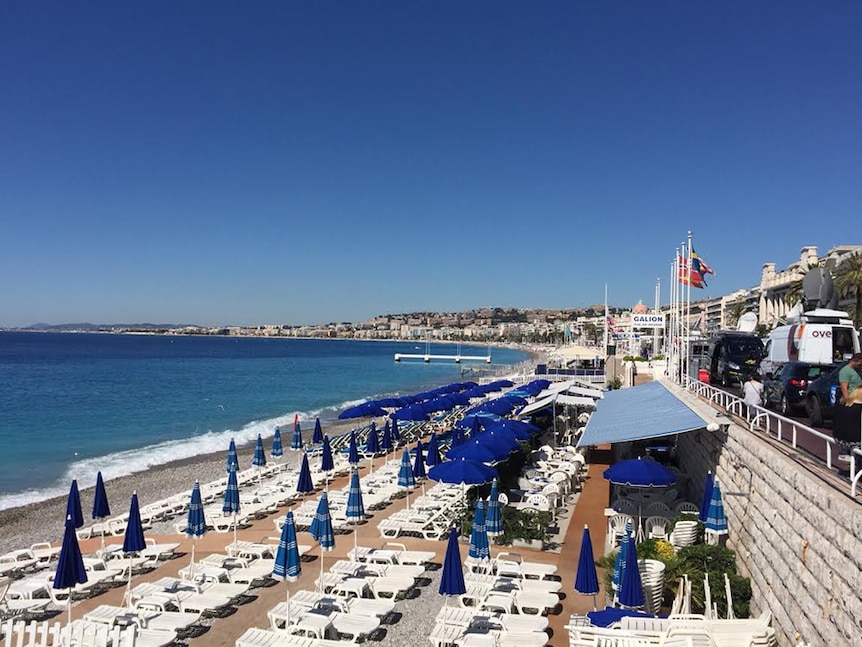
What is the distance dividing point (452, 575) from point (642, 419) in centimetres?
576

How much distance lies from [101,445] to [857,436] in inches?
1197

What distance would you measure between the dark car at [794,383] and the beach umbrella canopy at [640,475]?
2866 millimetres

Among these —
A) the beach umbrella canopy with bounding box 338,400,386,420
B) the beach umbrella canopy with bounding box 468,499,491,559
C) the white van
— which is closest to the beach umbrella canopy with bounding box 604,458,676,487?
the beach umbrella canopy with bounding box 468,499,491,559

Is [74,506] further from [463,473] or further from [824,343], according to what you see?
[824,343]

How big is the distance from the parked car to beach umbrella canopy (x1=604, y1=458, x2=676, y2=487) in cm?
231

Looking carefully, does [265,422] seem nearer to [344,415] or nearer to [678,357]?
[344,415]

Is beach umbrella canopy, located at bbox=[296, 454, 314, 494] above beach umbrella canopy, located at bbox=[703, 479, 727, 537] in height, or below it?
below

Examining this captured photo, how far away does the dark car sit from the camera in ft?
34.9

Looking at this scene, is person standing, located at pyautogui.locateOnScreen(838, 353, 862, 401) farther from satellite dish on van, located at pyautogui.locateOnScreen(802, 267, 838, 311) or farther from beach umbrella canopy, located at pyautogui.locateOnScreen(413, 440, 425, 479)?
satellite dish on van, located at pyautogui.locateOnScreen(802, 267, 838, 311)

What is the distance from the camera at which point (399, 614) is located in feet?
27.0

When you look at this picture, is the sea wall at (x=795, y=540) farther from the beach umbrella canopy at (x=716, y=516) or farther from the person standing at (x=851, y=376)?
the person standing at (x=851, y=376)

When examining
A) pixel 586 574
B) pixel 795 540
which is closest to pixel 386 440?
pixel 586 574

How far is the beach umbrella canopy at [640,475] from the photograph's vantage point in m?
9.47

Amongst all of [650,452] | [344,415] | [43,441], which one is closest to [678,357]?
[650,452]
